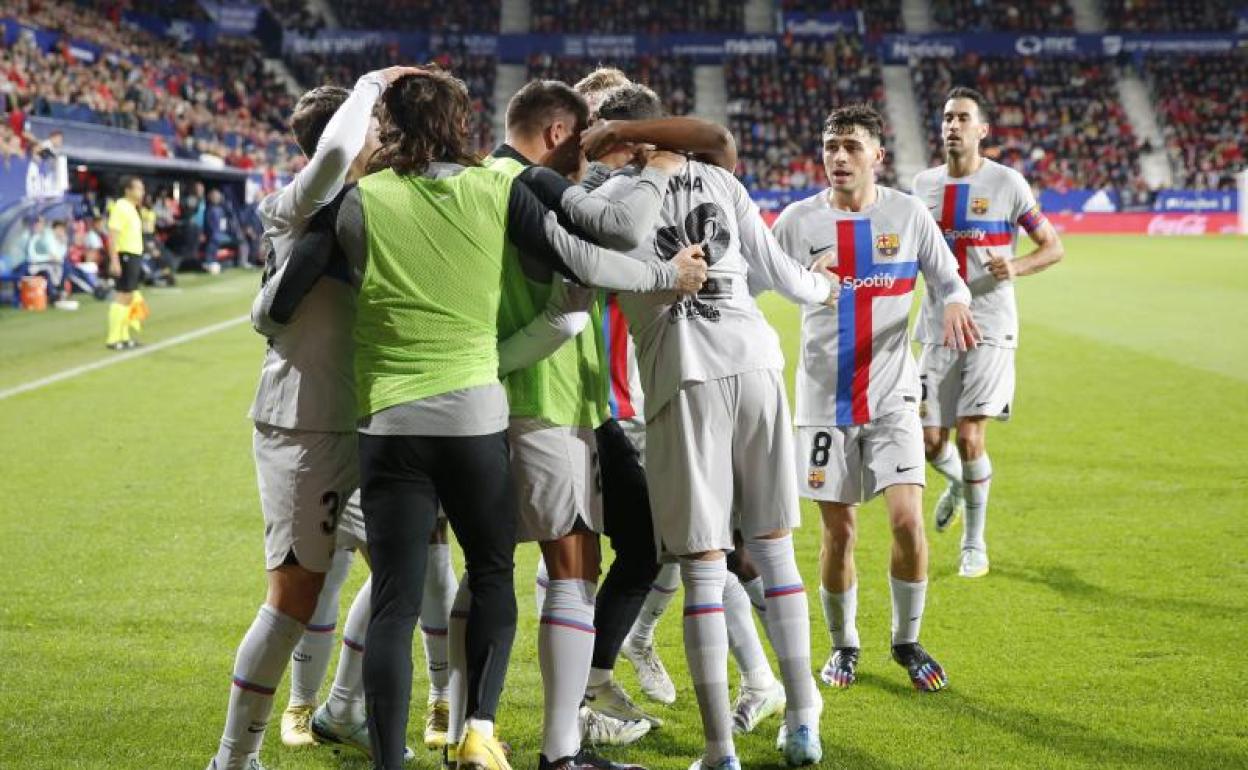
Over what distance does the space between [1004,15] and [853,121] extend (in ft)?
184

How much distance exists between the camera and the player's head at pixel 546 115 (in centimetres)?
425

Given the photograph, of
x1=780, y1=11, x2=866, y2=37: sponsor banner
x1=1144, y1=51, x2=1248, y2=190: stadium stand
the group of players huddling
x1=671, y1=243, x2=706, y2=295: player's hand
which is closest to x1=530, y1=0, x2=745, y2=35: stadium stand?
x1=780, y1=11, x2=866, y2=37: sponsor banner

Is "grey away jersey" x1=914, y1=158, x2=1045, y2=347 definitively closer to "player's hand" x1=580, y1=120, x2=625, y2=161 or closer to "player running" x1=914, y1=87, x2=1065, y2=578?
"player running" x1=914, y1=87, x2=1065, y2=578

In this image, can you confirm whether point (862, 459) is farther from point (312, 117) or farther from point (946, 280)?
point (312, 117)

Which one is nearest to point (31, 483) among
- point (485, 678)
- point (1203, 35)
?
point (485, 678)

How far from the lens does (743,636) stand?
5.05 metres

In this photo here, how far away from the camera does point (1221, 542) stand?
311 inches

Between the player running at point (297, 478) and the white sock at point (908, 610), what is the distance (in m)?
2.40

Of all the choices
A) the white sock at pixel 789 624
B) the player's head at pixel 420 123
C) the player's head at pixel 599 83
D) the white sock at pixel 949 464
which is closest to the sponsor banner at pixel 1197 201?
the white sock at pixel 949 464

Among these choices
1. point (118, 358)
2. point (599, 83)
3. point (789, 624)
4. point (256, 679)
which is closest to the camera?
point (256, 679)

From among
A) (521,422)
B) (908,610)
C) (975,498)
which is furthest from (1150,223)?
(521,422)

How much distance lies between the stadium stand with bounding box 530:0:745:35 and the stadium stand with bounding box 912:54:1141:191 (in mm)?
8160

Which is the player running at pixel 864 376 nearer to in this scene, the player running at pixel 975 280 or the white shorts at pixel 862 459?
the white shorts at pixel 862 459

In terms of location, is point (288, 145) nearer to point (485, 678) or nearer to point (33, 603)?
point (33, 603)
